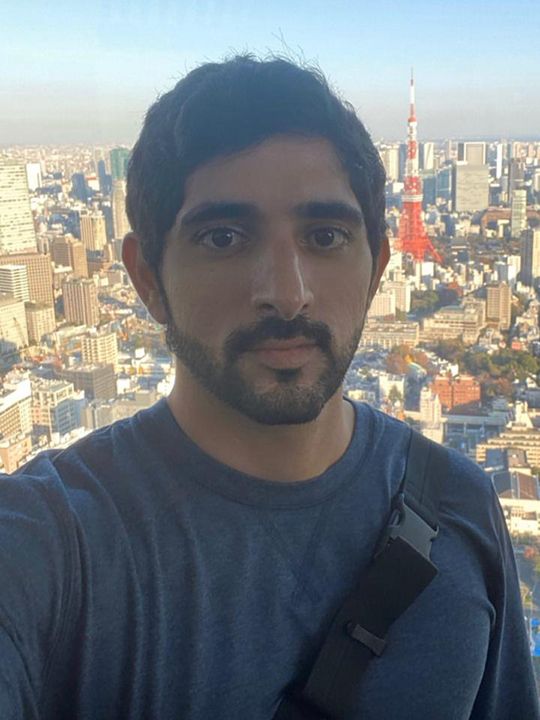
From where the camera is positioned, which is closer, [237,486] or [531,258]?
[237,486]

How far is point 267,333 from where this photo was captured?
0.60 meters

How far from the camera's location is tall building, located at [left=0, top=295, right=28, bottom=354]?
5.16 feet

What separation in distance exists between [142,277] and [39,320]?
1.04 m

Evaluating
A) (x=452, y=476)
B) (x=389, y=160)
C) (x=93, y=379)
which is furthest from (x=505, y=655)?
(x=93, y=379)

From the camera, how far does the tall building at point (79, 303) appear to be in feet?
5.48

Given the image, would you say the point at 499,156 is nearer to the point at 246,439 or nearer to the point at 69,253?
the point at 69,253

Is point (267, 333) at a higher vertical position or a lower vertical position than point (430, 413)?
higher

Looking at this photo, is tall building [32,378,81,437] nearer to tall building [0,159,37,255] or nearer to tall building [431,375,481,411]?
tall building [0,159,37,255]

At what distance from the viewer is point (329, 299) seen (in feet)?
2.07

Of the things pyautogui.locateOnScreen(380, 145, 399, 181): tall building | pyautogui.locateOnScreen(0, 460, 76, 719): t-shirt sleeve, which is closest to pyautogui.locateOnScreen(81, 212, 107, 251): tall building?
pyautogui.locateOnScreen(380, 145, 399, 181): tall building

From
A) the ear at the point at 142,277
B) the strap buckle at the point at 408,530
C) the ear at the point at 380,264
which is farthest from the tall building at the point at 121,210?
the strap buckle at the point at 408,530

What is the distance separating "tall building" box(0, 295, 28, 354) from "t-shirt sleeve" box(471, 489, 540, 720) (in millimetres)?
1145

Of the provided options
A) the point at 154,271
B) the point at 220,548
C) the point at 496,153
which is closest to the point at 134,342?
the point at 154,271

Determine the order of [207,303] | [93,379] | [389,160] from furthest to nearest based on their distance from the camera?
[93,379] → [389,160] → [207,303]
